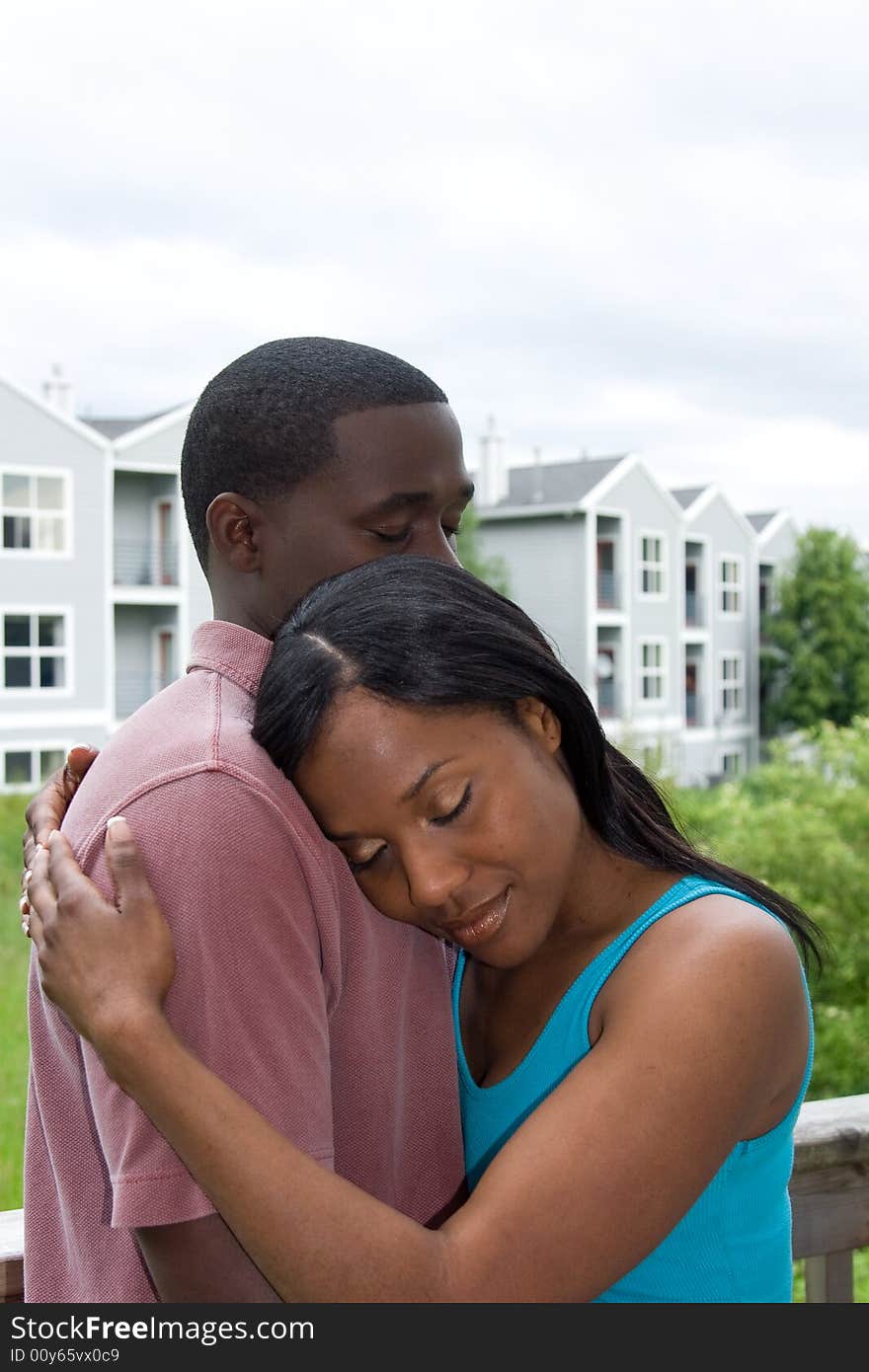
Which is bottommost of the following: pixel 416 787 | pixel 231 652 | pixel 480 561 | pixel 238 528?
pixel 416 787

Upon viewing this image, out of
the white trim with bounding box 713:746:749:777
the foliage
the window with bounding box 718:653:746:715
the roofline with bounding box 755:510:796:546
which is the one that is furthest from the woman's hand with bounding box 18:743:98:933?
the roofline with bounding box 755:510:796:546

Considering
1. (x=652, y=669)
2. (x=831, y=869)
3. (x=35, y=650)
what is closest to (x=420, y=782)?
(x=831, y=869)

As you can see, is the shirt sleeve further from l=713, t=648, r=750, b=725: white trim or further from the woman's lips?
l=713, t=648, r=750, b=725: white trim

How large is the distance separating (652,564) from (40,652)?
36.7 ft

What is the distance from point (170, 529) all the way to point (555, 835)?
1884 centimetres

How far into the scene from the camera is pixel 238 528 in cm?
136

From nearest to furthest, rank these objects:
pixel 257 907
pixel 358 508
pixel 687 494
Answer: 1. pixel 257 907
2. pixel 358 508
3. pixel 687 494

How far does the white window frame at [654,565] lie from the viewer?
2466 cm

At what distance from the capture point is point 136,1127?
109 cm

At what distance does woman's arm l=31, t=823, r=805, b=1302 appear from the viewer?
1054 mm

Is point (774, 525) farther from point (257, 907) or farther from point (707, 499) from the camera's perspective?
point (257, 907)

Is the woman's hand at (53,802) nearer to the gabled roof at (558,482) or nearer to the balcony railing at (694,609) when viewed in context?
the gabled roof at (558,482)

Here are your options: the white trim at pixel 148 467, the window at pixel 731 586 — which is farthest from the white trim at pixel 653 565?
the white trim at pixel 148 467

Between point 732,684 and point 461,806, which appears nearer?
point 461,806
